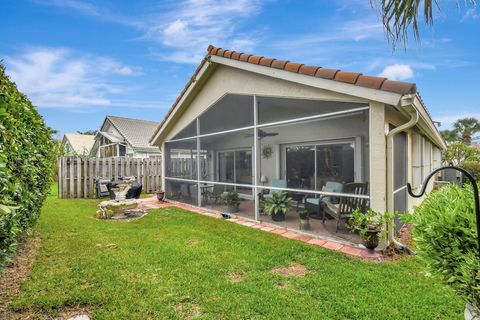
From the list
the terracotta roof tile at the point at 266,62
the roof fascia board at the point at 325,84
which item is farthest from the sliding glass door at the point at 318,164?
the terracotta roof tile at the point at 266,62

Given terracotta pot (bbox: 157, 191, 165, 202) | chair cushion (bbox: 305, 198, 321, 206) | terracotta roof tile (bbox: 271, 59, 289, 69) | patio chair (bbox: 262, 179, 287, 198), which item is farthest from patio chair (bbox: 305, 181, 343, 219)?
terracotta pot (bbox: 157, 191, 165, 202)

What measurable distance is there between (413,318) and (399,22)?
338 cm

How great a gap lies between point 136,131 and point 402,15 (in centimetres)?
2222

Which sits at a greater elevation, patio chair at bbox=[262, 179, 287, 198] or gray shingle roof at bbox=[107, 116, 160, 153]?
gray shingle roof at bbox=[107, 116, 160, 153]

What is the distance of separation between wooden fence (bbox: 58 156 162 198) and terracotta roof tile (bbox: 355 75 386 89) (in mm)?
12219

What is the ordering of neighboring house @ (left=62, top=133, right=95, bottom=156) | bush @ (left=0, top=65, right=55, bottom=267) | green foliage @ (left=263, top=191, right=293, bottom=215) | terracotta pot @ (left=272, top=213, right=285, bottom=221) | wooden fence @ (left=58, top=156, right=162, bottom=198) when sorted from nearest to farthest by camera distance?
bush @ (left=0, top=65, right=55, bottom=267), green foliage @ (left=263, top=191, right=293, bottom=215), terracotta pot @ (left=272, top=213, right=285, bottom=221), wooden fence @ (left=58, top=156, right=162, bottom=198), neighboring house @ (left=62, top=133, right=95, bottom=156)

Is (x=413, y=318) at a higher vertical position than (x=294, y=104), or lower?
lower

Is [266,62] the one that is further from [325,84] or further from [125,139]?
[125,139]

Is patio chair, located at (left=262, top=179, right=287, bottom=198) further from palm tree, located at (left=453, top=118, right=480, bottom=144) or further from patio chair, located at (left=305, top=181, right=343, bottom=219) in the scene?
palm tree, located at (left=453, top=118, right=480, bottom=144)

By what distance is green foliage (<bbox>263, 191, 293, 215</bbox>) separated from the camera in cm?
662

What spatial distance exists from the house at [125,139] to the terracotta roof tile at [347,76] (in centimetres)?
1609

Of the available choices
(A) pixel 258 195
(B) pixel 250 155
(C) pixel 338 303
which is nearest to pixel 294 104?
(B) pixel 250 155

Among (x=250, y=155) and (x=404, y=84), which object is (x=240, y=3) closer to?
(x=250, y=155)

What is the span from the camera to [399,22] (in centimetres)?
302
